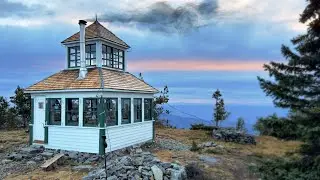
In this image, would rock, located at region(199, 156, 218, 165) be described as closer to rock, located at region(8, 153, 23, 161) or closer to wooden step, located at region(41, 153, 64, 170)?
wooden step, located at region(41, 153, 64, 170)

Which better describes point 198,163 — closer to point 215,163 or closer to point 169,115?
point 215,163

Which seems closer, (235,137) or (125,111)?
(125,111)

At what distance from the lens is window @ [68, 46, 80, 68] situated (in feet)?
67.4

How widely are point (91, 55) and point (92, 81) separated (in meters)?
2.71

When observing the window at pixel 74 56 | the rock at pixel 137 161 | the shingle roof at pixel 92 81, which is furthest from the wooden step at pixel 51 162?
the window at pixel 74 56

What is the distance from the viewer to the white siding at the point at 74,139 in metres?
17.5

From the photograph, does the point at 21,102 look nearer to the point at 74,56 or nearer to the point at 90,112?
the point at 74,56

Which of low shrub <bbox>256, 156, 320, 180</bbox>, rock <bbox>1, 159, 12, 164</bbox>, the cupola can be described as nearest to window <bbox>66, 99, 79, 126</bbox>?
the cupola

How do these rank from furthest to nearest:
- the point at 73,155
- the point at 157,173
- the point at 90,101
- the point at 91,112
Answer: the point at 90,101 < the point at 91,112 < the point at 73,155 < the point at 157,173

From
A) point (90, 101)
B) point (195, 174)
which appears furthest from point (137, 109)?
Answer: point (195, 174)

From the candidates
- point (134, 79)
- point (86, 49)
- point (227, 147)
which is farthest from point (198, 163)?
point (86, 49)

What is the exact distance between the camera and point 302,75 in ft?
31.7

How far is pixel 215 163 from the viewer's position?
17234 mm

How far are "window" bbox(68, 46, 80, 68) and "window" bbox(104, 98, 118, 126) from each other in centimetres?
392
